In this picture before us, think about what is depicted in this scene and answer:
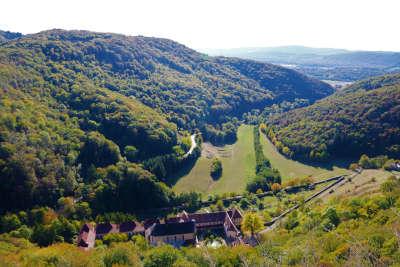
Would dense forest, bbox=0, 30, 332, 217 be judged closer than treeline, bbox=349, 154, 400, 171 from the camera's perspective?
Yes

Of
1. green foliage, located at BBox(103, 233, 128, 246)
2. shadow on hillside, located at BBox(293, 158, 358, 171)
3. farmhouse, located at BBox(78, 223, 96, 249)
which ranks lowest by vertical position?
shadow on hillside, located at BBox(293, 158, 358, 171)

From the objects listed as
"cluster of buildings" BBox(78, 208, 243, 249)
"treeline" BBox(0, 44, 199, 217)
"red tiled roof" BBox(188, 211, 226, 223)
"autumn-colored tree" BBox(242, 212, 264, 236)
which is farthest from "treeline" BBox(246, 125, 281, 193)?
"autumn-colored tree" BBox(242, 212, 264, 236)

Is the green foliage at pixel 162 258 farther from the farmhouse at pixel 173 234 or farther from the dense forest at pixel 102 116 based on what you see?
the dense forest at pixel 102 116

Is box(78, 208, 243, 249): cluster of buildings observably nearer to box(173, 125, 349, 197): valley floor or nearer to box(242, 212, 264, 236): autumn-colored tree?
box(242, 212, 264, 236): autumn-colored tree

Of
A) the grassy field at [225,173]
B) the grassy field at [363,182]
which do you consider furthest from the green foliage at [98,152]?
the grassy field at [363,182]

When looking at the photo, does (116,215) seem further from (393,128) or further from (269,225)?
(393,128)

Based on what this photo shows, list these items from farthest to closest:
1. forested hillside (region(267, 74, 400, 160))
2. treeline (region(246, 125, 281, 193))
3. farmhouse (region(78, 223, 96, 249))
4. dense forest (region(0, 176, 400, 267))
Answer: forested hillside (region(267, 74, 400, 160)) → treeline (region(246, 125, 281, 193)) → farmhouse (region(78, 223, 96, 249)) → dense forest (region(0, 176, 400, 267))
